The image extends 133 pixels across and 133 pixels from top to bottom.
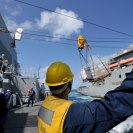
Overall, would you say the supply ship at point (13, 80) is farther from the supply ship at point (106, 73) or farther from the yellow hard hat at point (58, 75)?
the yellow hard hat at point (58, 75)

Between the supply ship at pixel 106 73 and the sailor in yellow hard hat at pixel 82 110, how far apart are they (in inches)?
1625

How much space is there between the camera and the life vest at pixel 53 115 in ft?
6.43

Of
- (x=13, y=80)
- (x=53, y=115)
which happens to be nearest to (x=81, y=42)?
(x=13, y=80)

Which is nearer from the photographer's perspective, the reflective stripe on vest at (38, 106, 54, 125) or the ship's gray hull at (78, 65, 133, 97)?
the reflective stripe on vest at (38, 106, 54, 125)

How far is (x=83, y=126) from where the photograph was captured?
1866 mm

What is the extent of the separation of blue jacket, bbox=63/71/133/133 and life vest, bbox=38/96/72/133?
0.14ft

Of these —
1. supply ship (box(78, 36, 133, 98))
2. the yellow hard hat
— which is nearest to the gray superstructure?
supply ship (box(78, 36, 133, 98))

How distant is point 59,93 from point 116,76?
43366 millimetres

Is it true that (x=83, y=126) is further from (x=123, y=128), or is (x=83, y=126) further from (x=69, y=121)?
(x=123, y=128)

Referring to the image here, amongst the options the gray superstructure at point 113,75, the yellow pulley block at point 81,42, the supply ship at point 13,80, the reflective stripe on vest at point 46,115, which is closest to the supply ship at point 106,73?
the gray superstructure at point 113,75

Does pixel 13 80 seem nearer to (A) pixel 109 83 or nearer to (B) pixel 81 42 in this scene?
(B) pixel 81 42

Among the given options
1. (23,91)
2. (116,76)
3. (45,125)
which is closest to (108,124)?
(45,125)

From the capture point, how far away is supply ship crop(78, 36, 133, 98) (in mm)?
45575

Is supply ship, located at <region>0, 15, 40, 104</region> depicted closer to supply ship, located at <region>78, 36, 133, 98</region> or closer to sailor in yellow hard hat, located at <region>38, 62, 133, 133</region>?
supply ship, located at <region>78, 36, 133, 98</region>
